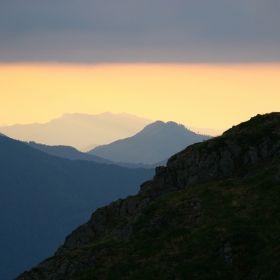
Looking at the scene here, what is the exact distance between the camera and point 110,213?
7906 centimetres

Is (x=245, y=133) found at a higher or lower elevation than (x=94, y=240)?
higher

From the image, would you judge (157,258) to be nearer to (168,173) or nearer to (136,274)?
(136,274)

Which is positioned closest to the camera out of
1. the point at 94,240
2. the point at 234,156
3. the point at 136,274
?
the point at 136,274

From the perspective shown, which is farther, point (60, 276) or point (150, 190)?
point (150, 190)

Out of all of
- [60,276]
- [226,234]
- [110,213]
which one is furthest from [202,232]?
[110,213]

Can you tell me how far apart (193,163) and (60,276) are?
2180 cm

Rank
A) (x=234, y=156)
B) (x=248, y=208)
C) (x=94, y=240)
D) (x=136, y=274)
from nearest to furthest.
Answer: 1. (x=136, y=274)
2. (x=248, y=208)
3. (x=234, y=156)
4. (x=94, y=240)

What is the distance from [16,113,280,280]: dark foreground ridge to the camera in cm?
5212

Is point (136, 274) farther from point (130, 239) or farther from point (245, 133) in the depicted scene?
point (245, 133)

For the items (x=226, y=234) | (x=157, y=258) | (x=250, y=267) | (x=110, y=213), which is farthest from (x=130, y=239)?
(x=110, y=213)

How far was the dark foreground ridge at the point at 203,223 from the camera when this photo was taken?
5212 cm

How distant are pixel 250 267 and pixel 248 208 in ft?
29.2

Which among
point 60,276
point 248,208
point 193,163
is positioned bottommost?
point 60,276

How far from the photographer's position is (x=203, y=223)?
5894 cm
